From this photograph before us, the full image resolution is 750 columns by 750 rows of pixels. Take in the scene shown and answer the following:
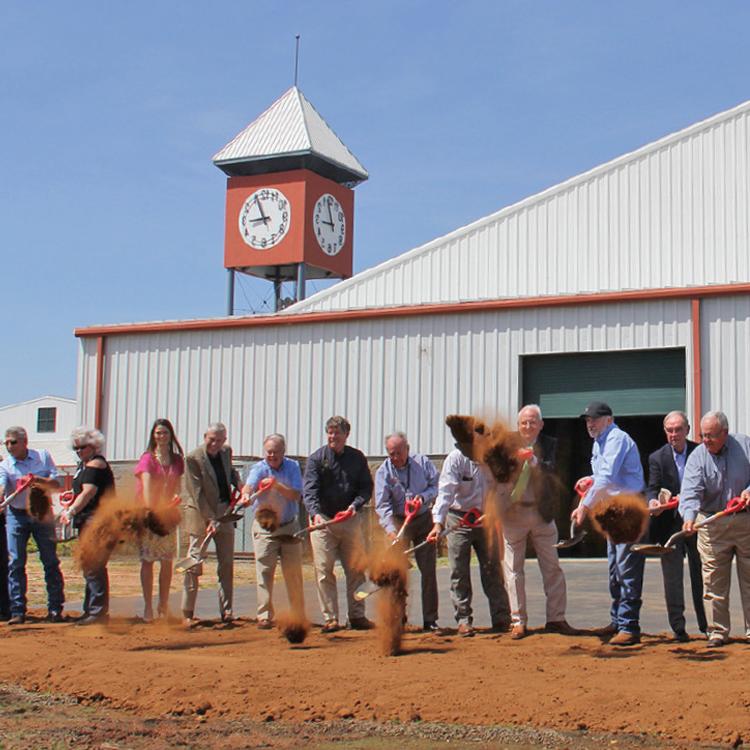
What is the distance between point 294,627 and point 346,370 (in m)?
12.5

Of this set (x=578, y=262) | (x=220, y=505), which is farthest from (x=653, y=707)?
(x=578, y=262)

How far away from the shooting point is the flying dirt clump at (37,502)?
38.1 ft

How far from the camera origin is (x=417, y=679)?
7.77 m

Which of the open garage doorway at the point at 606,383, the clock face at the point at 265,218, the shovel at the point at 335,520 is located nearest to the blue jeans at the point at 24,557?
the shovel at the point at 335,520

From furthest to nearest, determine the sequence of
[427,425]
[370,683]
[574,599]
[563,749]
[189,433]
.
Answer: [189,433], [427,425], [574,599], [370,683], [563,749]

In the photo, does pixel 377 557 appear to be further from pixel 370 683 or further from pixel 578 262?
pixel 578 262

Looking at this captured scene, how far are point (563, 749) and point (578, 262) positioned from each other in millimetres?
19267

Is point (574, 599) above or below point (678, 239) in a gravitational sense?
below

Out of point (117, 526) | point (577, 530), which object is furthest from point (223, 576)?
point (577, 530)

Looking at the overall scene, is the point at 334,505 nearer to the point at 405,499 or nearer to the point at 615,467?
the point at 405,499

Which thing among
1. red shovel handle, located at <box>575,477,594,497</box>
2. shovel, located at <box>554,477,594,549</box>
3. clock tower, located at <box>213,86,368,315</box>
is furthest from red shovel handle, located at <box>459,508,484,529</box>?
clock tower, located at <box>213,86,368,315</box>

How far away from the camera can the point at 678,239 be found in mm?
23875

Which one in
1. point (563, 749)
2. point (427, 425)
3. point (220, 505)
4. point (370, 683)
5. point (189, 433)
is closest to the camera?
point (563, 749)

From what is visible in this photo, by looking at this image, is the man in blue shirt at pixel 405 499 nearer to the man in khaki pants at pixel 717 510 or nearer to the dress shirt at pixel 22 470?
the man in khaki pants at pixel 717 510
